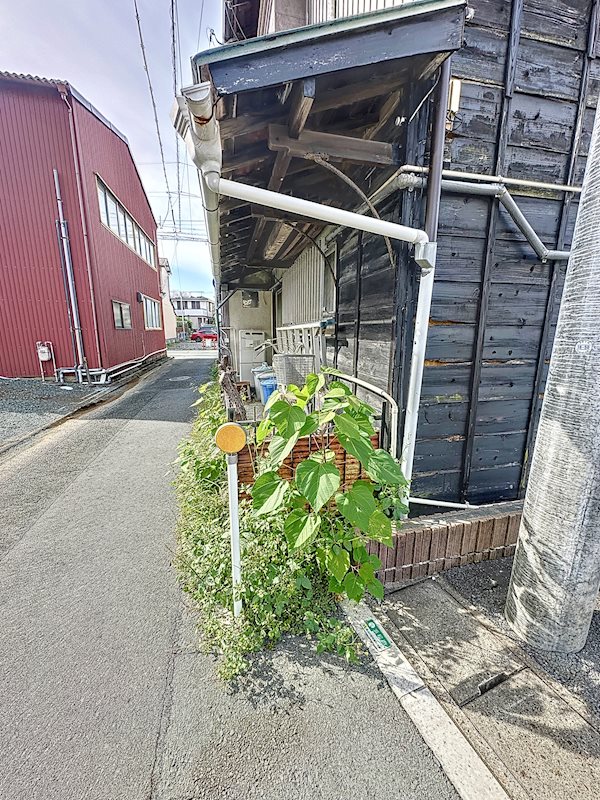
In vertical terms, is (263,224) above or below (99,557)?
above

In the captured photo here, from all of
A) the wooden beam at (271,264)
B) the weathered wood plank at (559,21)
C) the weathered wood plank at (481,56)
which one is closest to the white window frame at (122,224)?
the wooden beam at (271,264)

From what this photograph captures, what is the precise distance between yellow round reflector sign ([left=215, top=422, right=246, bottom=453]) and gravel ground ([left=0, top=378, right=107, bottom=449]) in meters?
4.77

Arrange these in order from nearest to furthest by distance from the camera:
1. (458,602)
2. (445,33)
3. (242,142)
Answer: (445,33) < (458,602) < (242,142)

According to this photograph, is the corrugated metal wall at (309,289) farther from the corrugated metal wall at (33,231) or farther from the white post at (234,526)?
the corrugated metal wall at (33,231)

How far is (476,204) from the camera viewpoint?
8.73 feet

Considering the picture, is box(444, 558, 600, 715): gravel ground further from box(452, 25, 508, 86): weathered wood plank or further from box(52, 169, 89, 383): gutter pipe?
box(52, 169, 89, 383): gutter pipe

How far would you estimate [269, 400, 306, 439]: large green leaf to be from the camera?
1771mm

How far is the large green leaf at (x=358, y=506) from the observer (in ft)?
5.65

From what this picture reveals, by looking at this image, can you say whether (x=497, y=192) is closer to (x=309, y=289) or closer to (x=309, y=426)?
(x=309, y=426)

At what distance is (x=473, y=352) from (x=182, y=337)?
135 ft

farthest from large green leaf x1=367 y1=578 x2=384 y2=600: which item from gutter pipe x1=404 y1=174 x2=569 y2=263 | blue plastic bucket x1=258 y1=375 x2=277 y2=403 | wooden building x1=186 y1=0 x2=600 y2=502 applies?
blue plastic bucket x1=258 y1=375 x2=277 y2=403

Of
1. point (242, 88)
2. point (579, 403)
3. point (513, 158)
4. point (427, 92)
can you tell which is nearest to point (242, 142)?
point (242, 88)

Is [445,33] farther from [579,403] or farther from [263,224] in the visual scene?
[263,224]

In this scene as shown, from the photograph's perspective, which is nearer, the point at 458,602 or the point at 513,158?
the point at 458,602
